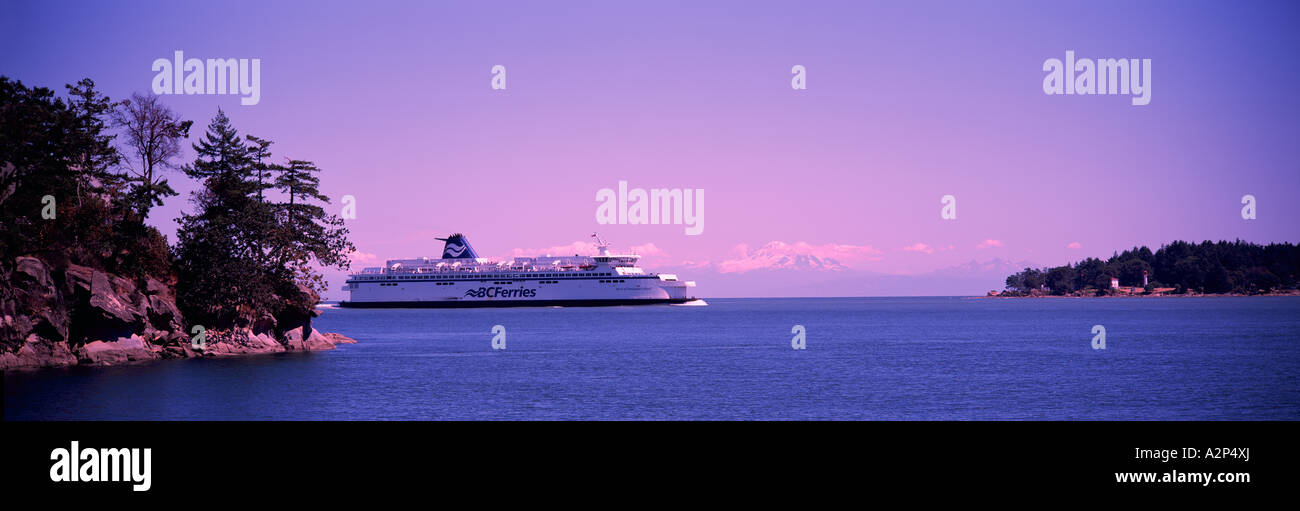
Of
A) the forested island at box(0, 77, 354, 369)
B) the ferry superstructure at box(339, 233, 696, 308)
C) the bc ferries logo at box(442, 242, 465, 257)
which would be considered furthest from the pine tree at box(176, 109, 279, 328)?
the bc ferries logo at box(442, 242, 465, 257)

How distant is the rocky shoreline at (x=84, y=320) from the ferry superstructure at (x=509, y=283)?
107725 mm

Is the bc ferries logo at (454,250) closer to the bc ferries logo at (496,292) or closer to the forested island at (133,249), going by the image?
the bc ferries logo at (496,292)

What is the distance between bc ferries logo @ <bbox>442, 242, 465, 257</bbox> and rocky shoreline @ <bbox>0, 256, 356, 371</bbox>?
122m

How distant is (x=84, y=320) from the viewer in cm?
4553

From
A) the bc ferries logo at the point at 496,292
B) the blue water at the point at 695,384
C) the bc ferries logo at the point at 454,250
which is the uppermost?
the bc ferries logo at the point at 454,250

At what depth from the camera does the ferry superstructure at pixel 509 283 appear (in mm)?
159250

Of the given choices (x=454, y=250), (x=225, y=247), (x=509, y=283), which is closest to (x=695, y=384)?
(x=225, y=247)

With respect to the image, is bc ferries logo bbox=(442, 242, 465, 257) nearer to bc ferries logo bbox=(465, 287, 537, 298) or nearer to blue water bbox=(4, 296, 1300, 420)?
bc ferries logo bbox=(465, 287, 537, 298)

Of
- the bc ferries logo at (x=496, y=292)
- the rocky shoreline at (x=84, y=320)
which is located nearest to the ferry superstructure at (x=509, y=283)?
the bc ferries logo at (x=496, y=292)

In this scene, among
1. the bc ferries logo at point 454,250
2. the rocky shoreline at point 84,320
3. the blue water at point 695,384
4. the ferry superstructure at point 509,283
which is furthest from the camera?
the bc ferries logo at point 454,250

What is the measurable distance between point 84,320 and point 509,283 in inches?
4710

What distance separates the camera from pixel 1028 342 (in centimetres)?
7369
